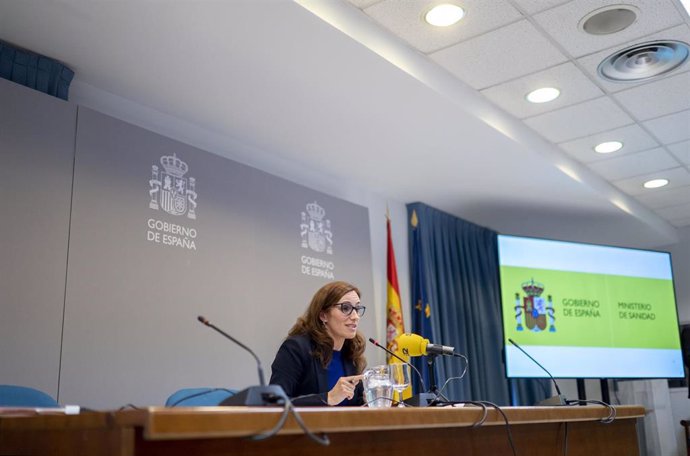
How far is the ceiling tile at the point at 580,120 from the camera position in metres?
4.55

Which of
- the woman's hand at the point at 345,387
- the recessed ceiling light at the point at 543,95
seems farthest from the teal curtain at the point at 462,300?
the woman's hand at the point at 345,387

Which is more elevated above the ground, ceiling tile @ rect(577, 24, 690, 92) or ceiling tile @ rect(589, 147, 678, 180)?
ceiling tile @ rect(577, 24, 690, 92)

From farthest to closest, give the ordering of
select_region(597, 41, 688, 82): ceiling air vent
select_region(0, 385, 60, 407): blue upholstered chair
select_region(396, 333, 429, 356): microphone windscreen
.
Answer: select_region(597, 41, 688, 82): ceiling air vent
select_region(396, 333, 429, 356): microphone windscreen
select_region(0, 385, 60, 407): blue upholstered chair

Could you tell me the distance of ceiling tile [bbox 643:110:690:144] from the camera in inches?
187

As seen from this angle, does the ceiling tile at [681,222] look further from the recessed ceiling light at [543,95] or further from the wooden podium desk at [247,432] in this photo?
the wooden podium desk at [247,432]

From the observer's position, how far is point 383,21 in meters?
3.52

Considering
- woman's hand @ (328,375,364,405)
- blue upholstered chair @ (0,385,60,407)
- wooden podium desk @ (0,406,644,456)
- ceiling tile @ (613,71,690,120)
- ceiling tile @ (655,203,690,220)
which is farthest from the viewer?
ceiling tile @ (655,203,690,220)

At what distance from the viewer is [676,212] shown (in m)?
6.88

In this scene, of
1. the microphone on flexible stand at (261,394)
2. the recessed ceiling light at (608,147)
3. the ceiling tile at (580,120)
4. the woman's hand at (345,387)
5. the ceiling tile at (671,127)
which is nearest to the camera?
the microphone on flexible stand at (261,394)

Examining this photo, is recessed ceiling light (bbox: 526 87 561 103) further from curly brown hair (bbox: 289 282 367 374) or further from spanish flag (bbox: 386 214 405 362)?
curly brown hair (bbox: 289 282 367 374)

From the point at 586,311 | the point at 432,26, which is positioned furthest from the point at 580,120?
the point at 586,311

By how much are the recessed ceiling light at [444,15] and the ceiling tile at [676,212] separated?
4073 millimetres

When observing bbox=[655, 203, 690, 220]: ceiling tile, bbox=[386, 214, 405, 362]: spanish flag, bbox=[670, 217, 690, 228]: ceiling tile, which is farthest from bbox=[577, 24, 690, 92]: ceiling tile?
bbox=[670, 217, 690, 228]: ceiling tile

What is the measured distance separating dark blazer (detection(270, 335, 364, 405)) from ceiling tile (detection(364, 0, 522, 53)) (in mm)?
1538
